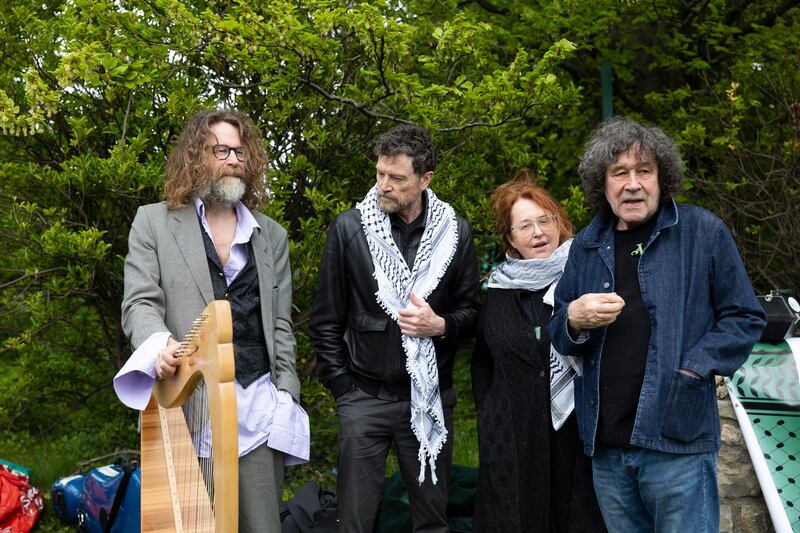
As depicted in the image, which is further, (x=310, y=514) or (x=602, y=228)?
(x=310, y=514)

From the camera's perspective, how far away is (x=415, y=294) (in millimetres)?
3650

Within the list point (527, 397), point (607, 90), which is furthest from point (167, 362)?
point (607, 90)

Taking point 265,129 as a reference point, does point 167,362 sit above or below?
below

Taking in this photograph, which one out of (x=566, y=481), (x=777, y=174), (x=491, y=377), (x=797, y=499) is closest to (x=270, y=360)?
(x=491, y=377)

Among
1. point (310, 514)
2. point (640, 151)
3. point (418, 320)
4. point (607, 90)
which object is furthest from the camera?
point (607, 90)

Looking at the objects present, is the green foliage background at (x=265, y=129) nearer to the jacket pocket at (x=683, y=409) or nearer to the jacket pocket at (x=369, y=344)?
the jacket pocket at (x=369, y=344)

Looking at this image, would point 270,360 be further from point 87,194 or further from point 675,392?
point 87,194

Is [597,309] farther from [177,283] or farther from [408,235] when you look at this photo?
[177,283]

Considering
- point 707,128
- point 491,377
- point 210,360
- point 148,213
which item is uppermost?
point 707,128

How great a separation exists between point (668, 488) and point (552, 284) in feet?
3.57

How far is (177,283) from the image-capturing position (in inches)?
125

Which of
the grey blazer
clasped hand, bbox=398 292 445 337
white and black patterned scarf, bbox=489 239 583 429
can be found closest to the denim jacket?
white and black patterned scarf, bbox=489 239 583 429

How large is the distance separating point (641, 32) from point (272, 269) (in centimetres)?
567

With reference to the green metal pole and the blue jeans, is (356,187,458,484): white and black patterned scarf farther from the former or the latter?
the green metal pole
